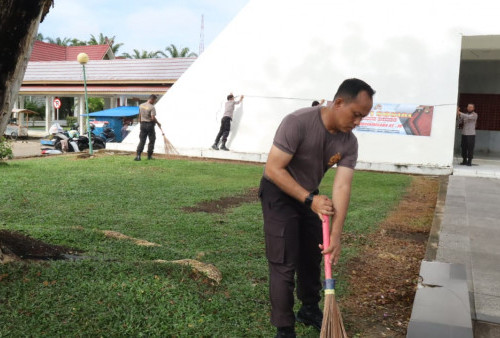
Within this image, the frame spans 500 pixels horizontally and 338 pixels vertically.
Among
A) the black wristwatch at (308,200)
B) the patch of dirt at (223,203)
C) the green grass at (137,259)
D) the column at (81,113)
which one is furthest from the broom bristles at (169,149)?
the black wristwatch at (308,200)

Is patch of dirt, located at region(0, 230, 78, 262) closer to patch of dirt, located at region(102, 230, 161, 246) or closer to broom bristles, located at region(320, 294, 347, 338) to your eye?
patch of dirt, located at region(102, 230, 161, 246)

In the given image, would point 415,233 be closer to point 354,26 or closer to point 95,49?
point 354,26

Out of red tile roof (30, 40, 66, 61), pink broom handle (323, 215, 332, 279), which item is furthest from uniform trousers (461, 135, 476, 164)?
red tile roof (30, 40, 66, 61)

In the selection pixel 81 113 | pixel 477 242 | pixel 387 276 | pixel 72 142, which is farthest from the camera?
pixel 81 113

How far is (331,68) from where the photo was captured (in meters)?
15.0

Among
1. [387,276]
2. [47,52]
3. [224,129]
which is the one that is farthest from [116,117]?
[387,276]

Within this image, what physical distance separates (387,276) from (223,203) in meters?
3.75

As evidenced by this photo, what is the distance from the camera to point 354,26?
14664 mm

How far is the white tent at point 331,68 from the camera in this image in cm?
1385

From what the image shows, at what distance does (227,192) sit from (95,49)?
110 ft

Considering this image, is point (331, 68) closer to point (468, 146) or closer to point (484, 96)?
point (468, 146)

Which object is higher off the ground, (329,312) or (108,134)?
(108,134)

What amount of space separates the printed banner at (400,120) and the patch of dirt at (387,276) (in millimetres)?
6848

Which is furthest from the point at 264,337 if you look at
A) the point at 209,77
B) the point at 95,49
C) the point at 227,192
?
the point at 95,49
